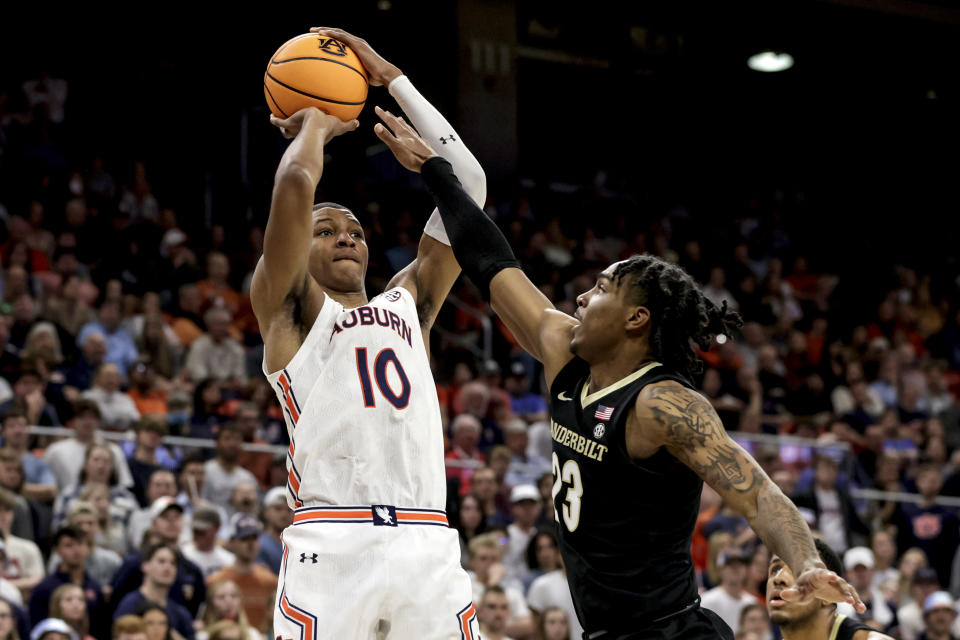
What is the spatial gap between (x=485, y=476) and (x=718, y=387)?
15.3 ft

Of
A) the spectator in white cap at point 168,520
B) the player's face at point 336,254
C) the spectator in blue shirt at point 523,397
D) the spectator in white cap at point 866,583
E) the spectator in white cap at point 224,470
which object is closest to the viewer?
the player's face at point 336,254

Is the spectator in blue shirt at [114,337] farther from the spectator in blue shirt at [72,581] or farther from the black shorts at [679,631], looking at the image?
the black shorts at [679,631]

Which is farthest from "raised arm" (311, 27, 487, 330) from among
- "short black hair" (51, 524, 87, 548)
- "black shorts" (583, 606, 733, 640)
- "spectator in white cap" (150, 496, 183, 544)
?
"spectator in white cap" (150, 496, 183, 544)

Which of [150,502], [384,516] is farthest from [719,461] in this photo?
[150,502]

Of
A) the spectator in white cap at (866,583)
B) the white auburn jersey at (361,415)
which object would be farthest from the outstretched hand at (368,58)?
the spectator in white cap at (866,583)

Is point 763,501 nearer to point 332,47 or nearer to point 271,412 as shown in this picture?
point 332,47

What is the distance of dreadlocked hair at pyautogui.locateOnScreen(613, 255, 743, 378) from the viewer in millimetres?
4199

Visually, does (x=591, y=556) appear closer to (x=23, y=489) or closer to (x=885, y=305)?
(x=23, y=489)

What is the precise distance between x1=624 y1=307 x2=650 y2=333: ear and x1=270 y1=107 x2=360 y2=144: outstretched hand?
4.44 feet

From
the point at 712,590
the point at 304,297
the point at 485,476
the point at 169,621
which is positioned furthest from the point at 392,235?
the point at 304,297

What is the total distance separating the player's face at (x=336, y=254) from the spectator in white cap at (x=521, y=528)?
6002 millimetres

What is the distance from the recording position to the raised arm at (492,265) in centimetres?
450

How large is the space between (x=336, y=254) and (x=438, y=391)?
877cm

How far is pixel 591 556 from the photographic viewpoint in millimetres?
4129
